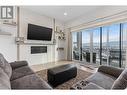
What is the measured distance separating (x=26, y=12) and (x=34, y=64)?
2450 millimetres

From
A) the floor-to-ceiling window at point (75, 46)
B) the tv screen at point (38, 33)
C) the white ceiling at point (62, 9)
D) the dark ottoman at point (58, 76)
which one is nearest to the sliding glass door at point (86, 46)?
the floor-to-ceiling window at point (75, 46)

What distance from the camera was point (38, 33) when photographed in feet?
14.5

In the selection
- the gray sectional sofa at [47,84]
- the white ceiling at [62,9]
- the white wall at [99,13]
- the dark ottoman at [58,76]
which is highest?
the white ceiling at [62,9]

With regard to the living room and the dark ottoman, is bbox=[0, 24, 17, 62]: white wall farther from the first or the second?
the dark ottoman

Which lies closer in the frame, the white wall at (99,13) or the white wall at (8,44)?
the white wall at (99,13)

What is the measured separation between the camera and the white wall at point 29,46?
4.09 m

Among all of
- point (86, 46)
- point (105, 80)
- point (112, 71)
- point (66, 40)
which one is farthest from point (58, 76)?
point (66, 40)

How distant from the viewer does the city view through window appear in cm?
361

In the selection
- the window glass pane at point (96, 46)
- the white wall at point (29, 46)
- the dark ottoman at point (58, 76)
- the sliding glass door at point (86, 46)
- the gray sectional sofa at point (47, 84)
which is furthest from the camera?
the sliding glass door at point (86, 46)

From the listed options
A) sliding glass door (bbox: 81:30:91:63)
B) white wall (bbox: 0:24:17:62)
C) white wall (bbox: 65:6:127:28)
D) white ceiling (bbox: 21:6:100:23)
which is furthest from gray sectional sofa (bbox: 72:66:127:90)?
white wall (bbox: 0:24:17:62)

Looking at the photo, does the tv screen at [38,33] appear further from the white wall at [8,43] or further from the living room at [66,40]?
the white wall at [8,43]

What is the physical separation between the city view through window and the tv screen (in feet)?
5.65

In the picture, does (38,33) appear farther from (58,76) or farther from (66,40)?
(58,76)

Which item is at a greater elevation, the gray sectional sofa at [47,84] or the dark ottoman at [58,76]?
the gray sectional sofa at [47,84]
